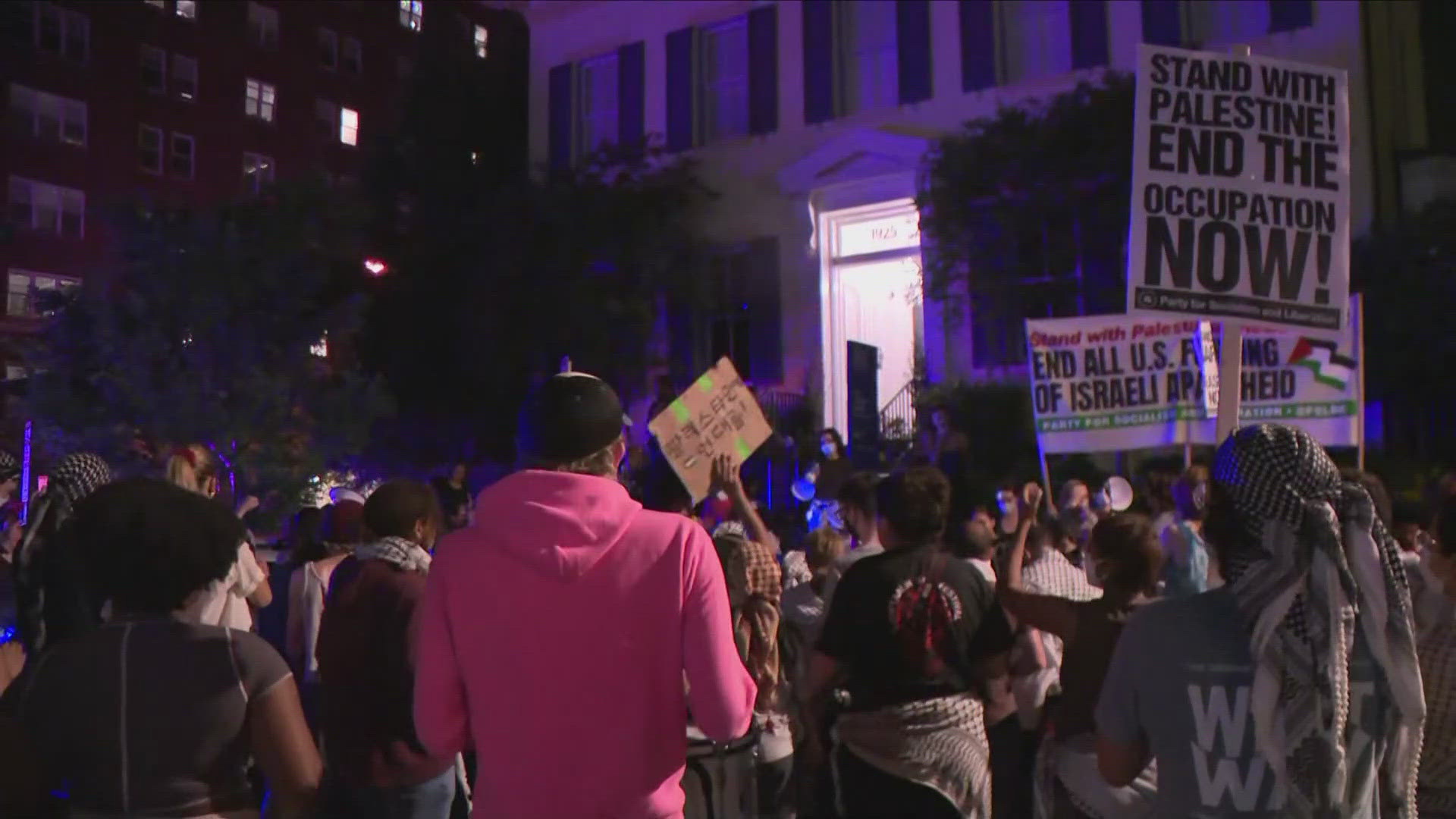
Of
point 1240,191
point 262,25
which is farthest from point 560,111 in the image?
point 262,25

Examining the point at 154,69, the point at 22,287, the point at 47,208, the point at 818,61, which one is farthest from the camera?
the point at 154,69

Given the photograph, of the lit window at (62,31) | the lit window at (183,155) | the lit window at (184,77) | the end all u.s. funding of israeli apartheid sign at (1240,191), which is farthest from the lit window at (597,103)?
the lit window at (184,77)

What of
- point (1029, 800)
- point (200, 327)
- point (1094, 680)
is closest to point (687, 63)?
point (200, 327)

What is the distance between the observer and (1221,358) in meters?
6.72

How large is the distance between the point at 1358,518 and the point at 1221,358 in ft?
13.4

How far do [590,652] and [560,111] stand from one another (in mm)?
23880

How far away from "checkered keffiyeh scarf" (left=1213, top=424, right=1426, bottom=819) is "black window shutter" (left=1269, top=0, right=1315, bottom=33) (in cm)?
1717

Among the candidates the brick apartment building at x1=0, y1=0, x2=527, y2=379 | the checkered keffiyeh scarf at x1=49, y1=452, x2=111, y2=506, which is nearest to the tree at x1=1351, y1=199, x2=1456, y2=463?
the checkered keffiyeh scarf at x1=49, y1=452, x2=111, y2=506

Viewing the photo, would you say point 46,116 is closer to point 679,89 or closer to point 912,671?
point 679,89

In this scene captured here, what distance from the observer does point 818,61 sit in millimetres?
22109

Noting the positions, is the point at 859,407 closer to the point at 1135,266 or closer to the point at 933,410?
the point at 933,410

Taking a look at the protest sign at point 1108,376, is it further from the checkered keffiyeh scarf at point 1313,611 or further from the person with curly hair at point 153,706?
the person with curly hair at point 153,706

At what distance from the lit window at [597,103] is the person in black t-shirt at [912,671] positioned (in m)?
21.5

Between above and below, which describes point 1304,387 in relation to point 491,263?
below
